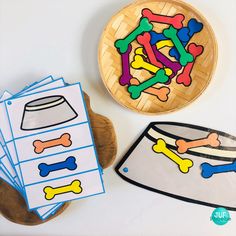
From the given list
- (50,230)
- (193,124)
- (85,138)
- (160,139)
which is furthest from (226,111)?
(50,230)

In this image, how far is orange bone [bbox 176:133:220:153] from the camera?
45.3 inches

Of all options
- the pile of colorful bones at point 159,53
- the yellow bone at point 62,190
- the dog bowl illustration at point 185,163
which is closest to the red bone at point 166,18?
the pile of colorful bones at point 159,53

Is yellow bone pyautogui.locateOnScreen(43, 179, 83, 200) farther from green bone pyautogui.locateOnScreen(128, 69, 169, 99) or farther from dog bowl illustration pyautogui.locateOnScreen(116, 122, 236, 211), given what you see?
green bone pyautogui.locateOnScreen(128, 69, 169, 99)

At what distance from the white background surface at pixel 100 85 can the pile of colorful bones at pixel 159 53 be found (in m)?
0.09

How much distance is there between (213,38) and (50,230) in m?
0.88

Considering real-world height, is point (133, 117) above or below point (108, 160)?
above

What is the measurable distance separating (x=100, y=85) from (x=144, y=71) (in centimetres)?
17

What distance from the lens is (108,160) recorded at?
1.15 meters

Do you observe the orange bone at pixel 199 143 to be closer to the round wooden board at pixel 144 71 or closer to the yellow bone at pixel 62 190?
the round wooden board at pixel 144 71

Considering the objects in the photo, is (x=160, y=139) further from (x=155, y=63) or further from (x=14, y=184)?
(x=14, y=184)

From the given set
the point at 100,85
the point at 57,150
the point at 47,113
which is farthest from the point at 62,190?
the point at 100,85

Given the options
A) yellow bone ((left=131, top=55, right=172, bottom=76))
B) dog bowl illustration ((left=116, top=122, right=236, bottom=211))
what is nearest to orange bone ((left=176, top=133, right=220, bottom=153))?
dog bowl illustration ((left=116, top=122, right=236, bottom=211))

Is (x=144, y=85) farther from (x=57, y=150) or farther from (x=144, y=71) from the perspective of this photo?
(x=57, y=150)

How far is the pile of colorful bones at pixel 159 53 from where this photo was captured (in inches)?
44.4
